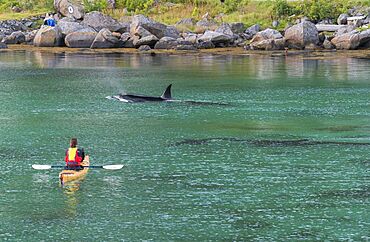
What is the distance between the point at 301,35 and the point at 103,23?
1981 centimetres

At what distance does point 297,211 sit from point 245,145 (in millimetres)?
9358

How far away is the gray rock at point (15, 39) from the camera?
309ft

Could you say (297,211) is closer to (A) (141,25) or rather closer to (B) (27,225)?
(B) (27,225)

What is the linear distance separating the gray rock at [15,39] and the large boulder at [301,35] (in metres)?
27.2

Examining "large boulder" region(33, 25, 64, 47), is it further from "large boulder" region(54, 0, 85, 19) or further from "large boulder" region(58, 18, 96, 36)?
Result: "large boulder" region(54, 0, 85, 19)

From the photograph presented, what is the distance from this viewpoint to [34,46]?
299 feet

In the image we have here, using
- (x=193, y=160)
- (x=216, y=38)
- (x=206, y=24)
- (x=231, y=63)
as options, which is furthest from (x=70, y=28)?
(x=193, y=160)

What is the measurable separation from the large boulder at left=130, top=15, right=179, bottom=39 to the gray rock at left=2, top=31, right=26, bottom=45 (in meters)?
12.4

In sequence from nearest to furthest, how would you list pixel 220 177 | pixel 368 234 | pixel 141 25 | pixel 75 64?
1. pixel 368 234
2. pixel 220 177
3. pixel 75 64
4. pixel 141 25

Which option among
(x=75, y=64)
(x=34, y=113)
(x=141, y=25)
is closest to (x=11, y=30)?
(x=141, y=25)

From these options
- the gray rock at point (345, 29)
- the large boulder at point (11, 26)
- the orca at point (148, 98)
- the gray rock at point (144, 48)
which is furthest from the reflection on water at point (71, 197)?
the large boulder at point (11, 26)

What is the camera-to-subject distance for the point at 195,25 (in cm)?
9312

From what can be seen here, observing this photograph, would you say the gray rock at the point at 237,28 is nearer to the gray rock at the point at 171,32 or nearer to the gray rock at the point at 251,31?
the gray rock at the point at 251,31

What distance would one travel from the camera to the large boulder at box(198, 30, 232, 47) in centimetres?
8512
